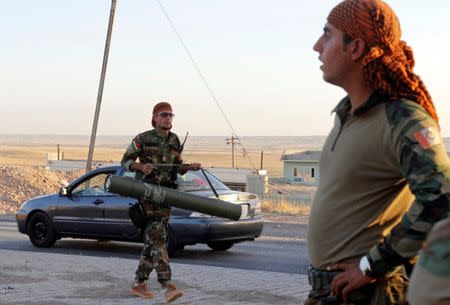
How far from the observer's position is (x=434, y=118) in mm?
3127

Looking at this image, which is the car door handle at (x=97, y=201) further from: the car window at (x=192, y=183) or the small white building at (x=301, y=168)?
the small white building at (x=301, y=168)

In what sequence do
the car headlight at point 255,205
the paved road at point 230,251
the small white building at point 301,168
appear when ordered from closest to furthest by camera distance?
the paved road at point 230,251
the car headlight at point 255,205
the small white building at point 301,168

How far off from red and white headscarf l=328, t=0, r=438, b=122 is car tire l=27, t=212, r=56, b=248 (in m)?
12.1

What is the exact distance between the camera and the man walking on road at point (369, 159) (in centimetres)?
296

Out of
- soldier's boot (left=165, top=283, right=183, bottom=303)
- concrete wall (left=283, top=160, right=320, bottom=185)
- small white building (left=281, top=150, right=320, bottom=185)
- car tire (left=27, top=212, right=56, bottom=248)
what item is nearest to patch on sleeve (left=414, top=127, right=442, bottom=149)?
soldier's boot (left=165, top=283, right=183, bottom=303)

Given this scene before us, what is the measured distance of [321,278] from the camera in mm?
3289

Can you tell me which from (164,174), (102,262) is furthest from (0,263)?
(164,174)

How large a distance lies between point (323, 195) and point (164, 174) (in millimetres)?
5115

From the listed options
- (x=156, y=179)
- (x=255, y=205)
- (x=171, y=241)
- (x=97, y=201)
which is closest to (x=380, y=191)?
(x=156, y=179)

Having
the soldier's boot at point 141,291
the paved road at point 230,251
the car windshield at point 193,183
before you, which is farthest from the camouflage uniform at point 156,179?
the car windshield at point 193,183

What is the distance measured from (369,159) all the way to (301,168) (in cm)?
6903

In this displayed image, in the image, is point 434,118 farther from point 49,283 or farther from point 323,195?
point 49,283

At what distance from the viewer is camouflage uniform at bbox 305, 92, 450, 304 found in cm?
287

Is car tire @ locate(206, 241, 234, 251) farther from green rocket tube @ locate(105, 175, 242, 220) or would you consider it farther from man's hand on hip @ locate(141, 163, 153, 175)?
green rocket tube @ locate(105, 175, 242, 220)
